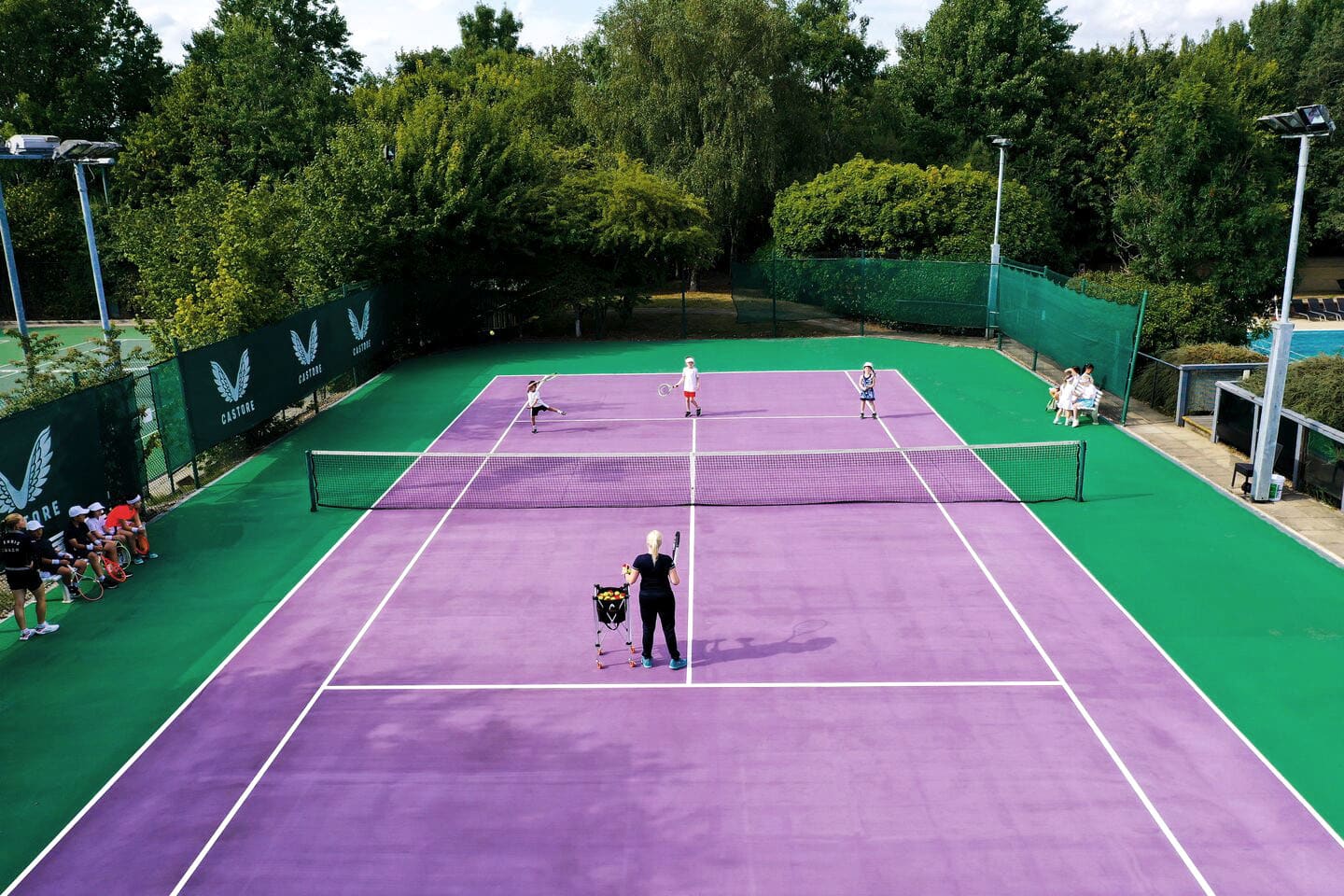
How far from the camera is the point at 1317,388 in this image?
57.5 ft

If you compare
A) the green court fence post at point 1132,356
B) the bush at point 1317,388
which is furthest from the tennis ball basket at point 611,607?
the green court fence post at point 1132,356

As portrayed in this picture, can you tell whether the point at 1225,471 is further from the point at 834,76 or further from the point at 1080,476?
the point at 834,76

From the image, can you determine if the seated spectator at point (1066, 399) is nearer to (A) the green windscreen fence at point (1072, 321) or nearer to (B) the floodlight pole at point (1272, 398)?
(A) the green windscreen fence at point (1072, 321)

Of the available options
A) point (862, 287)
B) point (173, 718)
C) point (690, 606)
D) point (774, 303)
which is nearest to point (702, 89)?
point (774, 303)

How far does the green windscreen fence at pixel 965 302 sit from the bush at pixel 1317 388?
3.02 m

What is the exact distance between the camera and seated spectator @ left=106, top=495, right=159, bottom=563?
46.6 ft

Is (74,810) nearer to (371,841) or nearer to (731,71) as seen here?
(371,841)

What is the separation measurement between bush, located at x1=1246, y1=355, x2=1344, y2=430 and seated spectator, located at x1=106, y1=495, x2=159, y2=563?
729 inches

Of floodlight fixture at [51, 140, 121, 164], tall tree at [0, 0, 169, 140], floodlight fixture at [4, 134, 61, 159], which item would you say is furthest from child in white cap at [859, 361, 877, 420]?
tall tree at [0, 0, 169, 140]

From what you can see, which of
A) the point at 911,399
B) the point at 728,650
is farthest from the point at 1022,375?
the point at 728,650

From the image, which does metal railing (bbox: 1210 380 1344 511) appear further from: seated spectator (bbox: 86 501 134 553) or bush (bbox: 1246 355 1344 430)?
seated spectator (bbox: 86 501 134 553)

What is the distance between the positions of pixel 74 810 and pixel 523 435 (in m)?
13.0

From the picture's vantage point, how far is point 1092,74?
170 feet

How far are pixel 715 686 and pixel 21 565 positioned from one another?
827 centimetres
